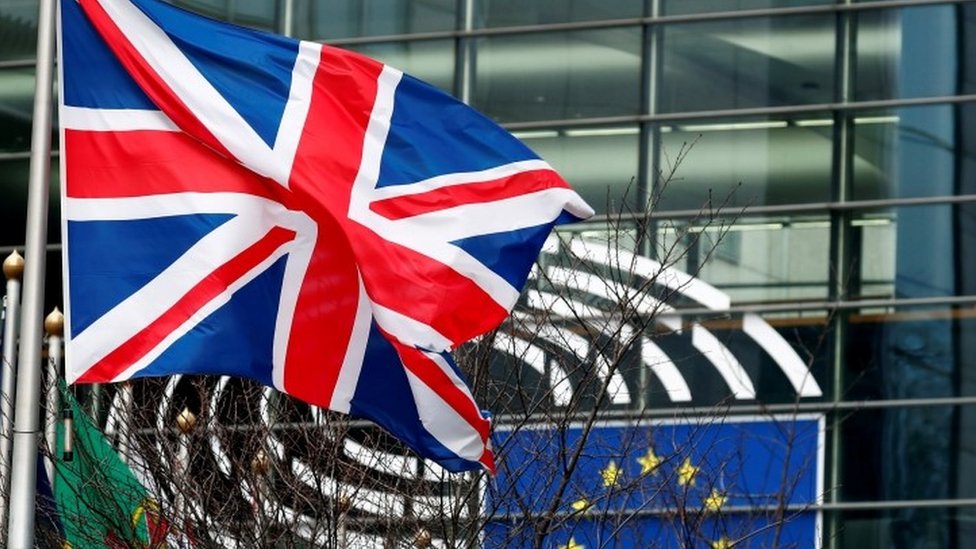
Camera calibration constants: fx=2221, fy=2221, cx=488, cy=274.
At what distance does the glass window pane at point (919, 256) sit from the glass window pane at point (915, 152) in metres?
0.23

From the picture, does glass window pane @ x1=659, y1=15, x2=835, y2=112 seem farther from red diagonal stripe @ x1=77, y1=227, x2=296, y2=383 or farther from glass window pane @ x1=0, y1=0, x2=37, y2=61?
red diagonal stripe @ x1=77, y1=227, x2=296, y2=383

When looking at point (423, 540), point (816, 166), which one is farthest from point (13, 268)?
point (816, 166)

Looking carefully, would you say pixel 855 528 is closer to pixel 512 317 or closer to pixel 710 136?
pixel 710 136

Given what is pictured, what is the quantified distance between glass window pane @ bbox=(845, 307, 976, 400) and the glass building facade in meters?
0.02

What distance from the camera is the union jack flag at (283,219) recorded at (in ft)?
31.4

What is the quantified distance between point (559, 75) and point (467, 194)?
14.0 m

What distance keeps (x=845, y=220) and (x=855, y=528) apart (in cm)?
313

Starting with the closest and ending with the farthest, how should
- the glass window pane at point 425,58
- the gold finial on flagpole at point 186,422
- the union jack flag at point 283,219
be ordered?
the union jack flag at point 283,219, the gold finial on flagpole at point 186,422, the glass window pane at point 425,58

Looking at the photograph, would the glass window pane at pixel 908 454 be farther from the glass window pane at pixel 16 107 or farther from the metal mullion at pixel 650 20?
the glass window pane at pixel 16 107

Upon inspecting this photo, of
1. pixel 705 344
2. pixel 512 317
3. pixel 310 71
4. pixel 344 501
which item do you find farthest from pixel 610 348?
pixel 310 71

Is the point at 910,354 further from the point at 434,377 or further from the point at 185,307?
the point at 185,307

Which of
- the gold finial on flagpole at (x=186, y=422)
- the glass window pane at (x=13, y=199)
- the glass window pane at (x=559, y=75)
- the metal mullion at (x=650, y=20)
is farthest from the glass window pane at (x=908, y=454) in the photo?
the glass window pane at (x=13, y=199)

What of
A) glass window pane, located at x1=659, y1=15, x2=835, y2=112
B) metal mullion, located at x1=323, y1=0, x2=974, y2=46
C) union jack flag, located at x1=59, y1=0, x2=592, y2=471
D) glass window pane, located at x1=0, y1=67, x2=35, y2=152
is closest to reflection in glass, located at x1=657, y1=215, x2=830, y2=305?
glass window pane, located at x1=659, y1=15, x2=835, y2=112

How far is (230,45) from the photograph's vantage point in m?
10.0
